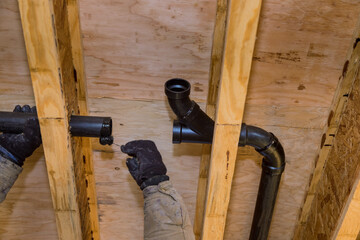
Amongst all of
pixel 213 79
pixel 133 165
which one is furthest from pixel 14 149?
pixel 213 79

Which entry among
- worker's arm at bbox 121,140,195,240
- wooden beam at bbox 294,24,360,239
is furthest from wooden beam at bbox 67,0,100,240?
wooden beam at bbox 294,24,360,239

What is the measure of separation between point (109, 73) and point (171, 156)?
0.51 metres

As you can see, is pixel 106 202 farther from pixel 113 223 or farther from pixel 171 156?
pixel 171 156

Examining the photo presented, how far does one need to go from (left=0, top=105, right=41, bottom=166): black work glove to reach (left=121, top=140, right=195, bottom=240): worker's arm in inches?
13.4

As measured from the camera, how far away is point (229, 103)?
948mm

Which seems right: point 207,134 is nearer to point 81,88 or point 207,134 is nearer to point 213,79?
point 213,79

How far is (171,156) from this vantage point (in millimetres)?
1460

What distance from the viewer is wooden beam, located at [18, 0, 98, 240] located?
846 millimetres

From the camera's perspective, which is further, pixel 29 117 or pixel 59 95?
pixel 29 117

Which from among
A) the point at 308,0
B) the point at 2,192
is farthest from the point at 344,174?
the point at 2,192

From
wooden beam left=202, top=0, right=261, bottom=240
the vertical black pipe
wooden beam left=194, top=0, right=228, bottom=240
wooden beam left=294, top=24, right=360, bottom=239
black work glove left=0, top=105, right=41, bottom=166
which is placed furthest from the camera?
the vertical black pipe

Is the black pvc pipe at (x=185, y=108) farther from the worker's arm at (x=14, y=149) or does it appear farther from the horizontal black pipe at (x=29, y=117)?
the worker's arm at (x=14, y=149)

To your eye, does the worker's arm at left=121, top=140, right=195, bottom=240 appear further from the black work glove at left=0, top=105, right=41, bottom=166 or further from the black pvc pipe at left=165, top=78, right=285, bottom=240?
the black work glove at left=0, top=105, right=41, bottom=166

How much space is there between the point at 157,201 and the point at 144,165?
0.51ft
